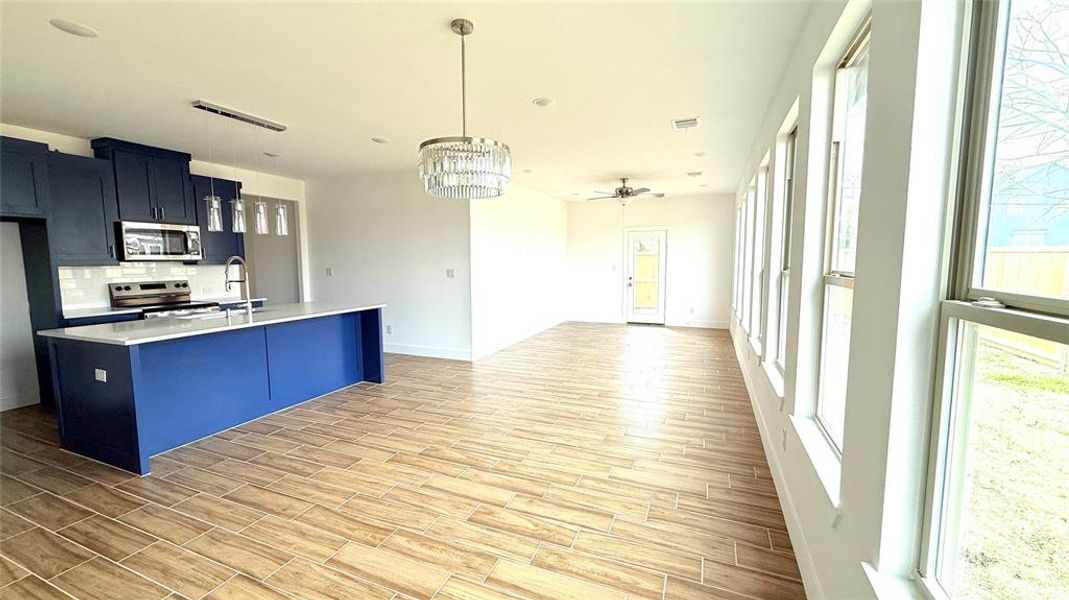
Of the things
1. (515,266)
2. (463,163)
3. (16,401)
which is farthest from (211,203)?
(515,266)

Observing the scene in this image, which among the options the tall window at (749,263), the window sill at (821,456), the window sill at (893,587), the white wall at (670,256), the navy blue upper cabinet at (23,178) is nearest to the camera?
the window sill at (893,587)

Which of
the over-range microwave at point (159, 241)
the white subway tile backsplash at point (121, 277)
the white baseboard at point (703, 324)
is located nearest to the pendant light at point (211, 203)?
the over-range microwave at point (159, 241)

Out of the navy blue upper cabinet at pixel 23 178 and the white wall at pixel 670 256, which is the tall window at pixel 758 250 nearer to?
the white wall at pixel 670 256

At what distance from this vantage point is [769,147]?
358cm

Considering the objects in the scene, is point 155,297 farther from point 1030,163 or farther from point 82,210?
point 1030,163

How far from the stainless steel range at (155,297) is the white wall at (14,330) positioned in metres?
0.66

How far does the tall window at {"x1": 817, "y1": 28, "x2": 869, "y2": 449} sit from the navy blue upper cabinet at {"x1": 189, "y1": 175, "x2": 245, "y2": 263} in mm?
5874

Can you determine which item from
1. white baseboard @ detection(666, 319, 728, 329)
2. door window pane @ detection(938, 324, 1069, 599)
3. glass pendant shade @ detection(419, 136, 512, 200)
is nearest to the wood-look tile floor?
door window pane @ detection(938, 324, 1069, 599)

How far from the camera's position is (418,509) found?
8.05ft


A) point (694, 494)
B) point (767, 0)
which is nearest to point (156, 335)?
point (694, 494)

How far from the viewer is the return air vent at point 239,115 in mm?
3503

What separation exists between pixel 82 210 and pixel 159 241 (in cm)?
70

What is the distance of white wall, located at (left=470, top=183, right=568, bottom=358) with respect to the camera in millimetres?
6133

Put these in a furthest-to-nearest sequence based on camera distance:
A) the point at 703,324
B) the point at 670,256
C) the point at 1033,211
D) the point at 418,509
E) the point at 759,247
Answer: the point at 670,256 → the point at 703,324 → the point at 759,247 → the point at 418,509 → the point at 1033,211
